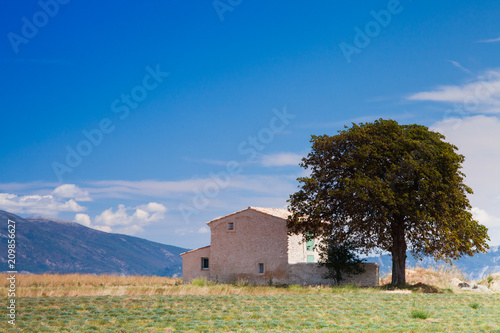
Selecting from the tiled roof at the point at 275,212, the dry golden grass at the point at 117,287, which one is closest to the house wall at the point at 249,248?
the tiled roof at the point at 275,212

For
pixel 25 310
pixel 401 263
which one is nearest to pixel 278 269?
pixel 401 263

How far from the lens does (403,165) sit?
3562cm

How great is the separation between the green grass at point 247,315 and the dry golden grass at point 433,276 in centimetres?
1710

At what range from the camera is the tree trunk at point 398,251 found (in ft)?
122

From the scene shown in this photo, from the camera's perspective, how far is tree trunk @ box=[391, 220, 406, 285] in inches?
1462

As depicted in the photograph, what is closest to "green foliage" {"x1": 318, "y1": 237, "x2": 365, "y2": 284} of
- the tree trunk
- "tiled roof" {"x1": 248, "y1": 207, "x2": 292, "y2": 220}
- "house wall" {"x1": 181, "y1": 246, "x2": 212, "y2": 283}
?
the tree trunk

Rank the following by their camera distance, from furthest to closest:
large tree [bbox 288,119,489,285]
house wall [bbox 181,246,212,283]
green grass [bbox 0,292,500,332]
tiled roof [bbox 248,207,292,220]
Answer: house wall [bbox 181,246,212,283]
tiled roof [bbox 248,207,292,220]
large tree [bbox 288,119,489,285]
green grass [bbox 0,292,500,332]

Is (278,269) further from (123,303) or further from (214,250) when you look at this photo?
(123,303)

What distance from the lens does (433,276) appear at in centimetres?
4459

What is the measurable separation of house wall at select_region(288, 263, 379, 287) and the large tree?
2.66 meters

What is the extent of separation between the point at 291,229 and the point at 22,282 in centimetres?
1981

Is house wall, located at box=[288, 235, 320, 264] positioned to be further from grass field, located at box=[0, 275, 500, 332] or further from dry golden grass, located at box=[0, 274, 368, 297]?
grass field, located at box=[0, 275, 500, 332]

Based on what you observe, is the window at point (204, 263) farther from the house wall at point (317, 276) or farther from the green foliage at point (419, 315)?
the green foliage at point (419, 315)

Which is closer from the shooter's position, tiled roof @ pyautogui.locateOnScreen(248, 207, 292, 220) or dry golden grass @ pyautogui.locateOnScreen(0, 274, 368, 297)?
dry golden grass @ pyautogui.locateOnScreen(0, 274, 368, 297)
